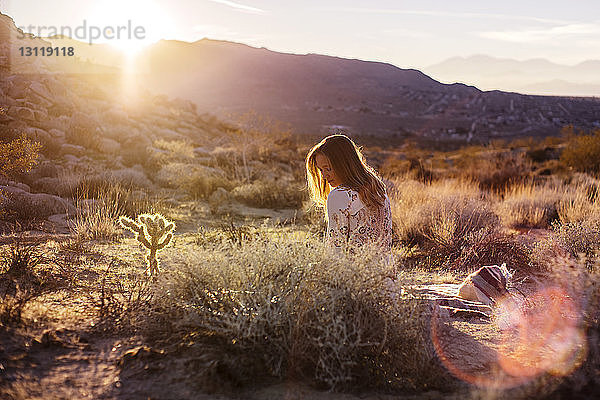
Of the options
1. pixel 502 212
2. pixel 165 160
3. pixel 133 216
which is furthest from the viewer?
pixel 165 160

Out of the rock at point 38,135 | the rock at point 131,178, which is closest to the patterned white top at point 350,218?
the rock at point 131,178

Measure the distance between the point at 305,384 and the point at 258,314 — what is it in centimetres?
49

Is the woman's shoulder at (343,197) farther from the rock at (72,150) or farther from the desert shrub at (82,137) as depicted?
the desert shrub at (82,137)

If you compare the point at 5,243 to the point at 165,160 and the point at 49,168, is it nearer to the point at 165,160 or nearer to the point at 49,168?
the point at 49,168

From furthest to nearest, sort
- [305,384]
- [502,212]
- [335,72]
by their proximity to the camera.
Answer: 1. [335,72]
2. [502,212]
3. [305,384]

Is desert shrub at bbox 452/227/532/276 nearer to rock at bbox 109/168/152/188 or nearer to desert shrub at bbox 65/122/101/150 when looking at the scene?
rock at bbox 109/168/152/188

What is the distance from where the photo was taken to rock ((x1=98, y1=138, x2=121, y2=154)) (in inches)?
581

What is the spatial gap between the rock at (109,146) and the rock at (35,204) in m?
6.05

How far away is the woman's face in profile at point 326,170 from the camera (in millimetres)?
3867

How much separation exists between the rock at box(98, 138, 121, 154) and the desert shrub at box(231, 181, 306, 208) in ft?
18.0

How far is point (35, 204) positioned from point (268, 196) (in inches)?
187

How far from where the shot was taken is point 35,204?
7879mm

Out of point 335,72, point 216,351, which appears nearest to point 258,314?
point 216,351

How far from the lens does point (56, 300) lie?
390 centimetres
